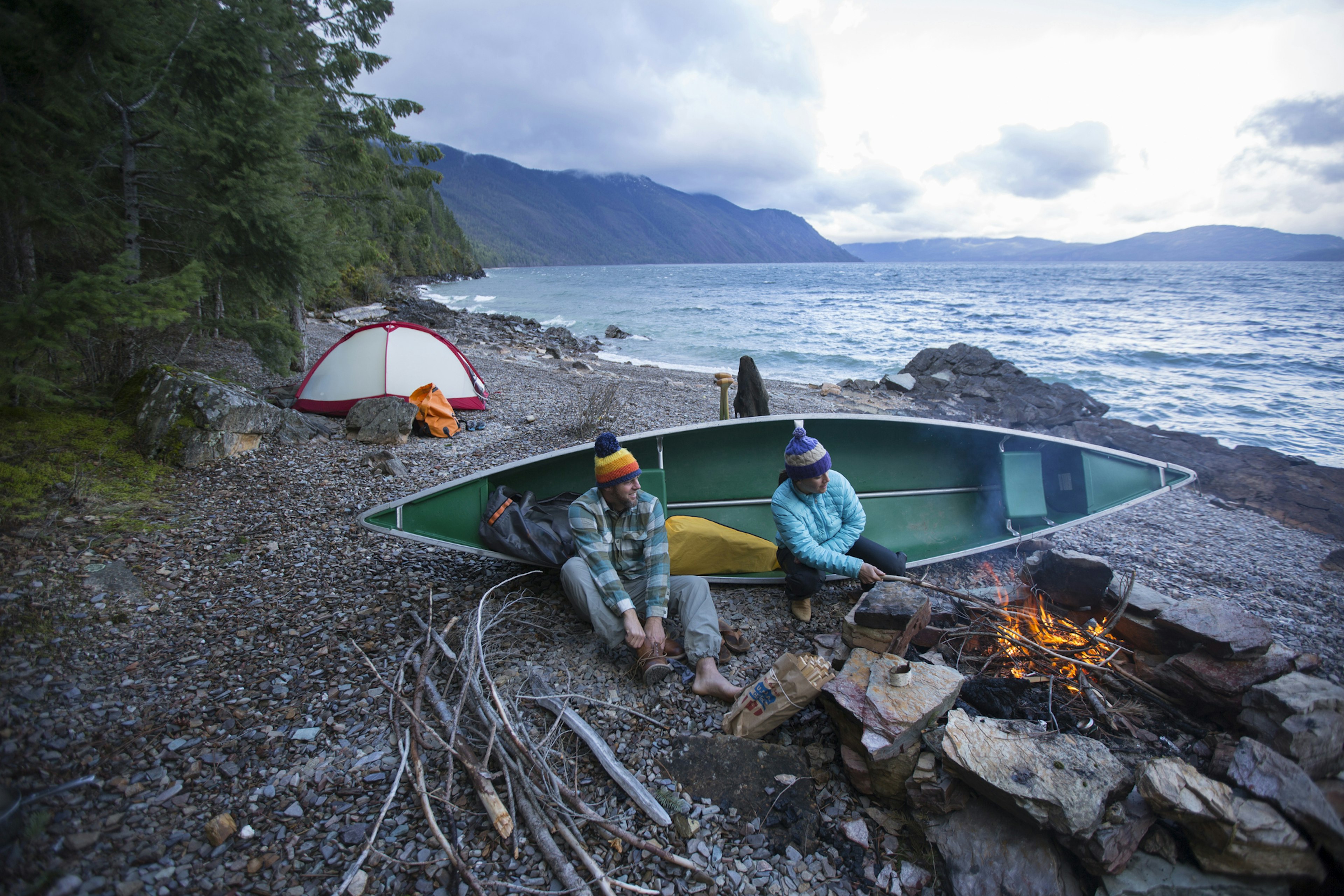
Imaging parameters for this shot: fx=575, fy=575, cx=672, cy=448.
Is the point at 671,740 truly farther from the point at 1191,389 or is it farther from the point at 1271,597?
the point at 1191,389

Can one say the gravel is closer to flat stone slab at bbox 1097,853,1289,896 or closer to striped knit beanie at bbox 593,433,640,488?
flat stone slab at bbox 1097,853,1289,896

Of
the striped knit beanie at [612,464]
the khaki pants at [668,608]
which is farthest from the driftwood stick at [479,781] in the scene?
the striped knit beanie at [612,464]

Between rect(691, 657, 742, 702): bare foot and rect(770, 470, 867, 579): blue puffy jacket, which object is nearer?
rect(691, 657, 742, 702): bare foot

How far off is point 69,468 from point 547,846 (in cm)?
562

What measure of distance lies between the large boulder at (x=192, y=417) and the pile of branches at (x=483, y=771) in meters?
4.16

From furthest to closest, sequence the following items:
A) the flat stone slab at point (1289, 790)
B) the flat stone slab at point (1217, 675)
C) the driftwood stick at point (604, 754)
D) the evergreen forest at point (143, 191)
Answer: the evergreen forest at point (143, 191) < the flat stone slab at point (1217, 675) < the driftwood stick at point (604, 754) < the flat stone slab at point (1289, 790)

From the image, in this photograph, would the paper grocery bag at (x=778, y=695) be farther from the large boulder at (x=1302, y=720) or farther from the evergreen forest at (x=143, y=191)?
the evergreen forest at (x=143, y=191)

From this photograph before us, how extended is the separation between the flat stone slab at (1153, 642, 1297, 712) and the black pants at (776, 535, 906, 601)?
5.09ft

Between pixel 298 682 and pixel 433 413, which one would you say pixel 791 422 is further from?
pixel 433 413

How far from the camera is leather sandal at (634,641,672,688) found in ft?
10.7

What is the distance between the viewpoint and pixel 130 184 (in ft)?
19.7

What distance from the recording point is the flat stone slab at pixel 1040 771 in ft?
7.27

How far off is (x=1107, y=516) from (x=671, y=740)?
13.7 ft

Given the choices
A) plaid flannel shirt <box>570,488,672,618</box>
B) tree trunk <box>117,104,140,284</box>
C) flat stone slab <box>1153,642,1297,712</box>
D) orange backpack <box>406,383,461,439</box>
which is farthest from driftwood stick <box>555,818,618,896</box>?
tree trunk <box>117,104,140,284</box>
